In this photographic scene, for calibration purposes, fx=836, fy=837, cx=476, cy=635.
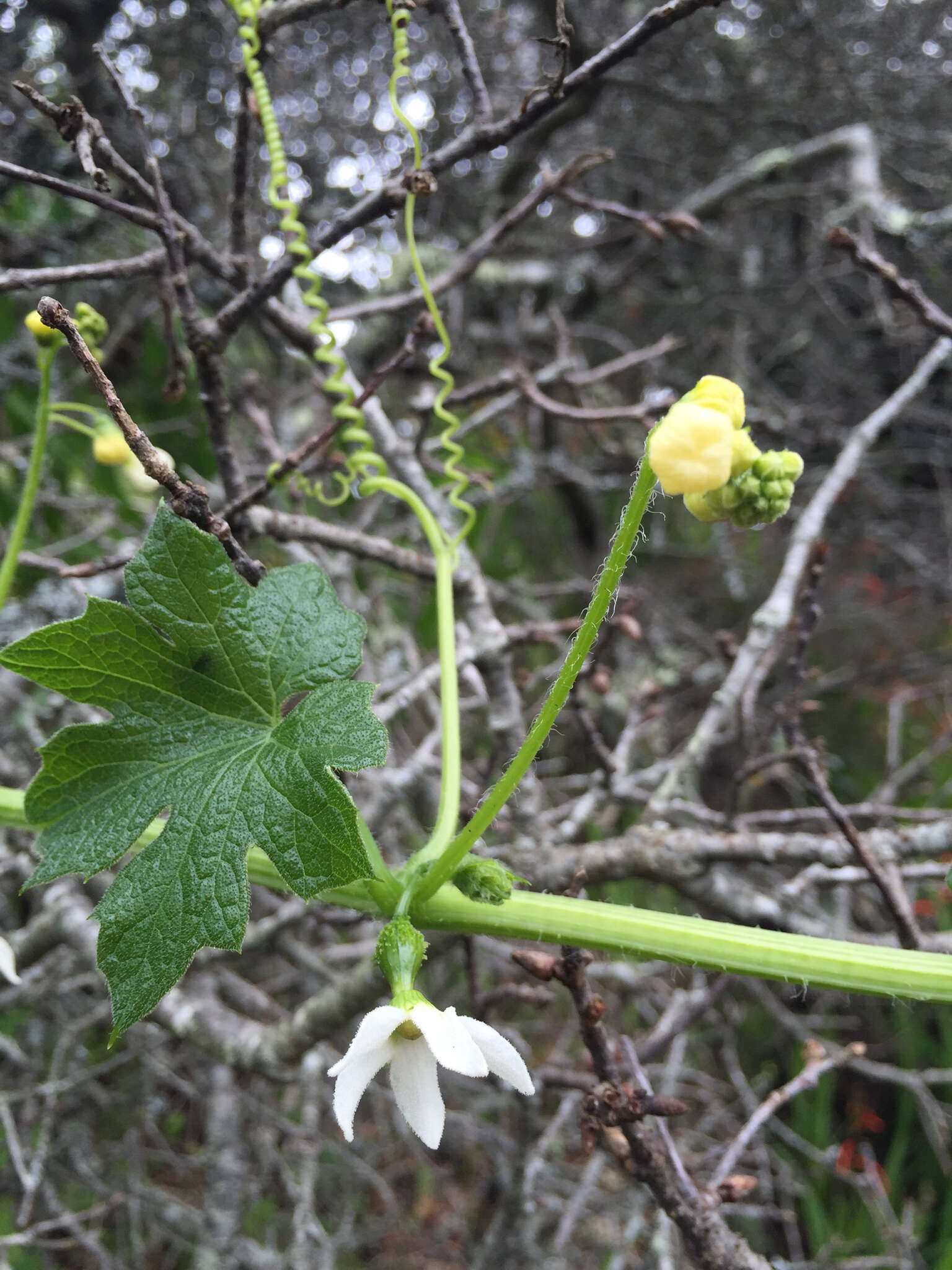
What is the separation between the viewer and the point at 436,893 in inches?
24.8

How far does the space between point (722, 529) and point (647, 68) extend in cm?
136

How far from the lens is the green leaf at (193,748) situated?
21.7 inches

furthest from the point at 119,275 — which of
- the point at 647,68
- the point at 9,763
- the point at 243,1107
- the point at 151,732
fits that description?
the point at 647,68

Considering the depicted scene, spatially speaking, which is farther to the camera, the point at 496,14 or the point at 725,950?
the point at 496,14

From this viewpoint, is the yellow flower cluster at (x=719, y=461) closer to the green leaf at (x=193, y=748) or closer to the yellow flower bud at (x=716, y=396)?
the yellow flower bud at (x=716, y=396)

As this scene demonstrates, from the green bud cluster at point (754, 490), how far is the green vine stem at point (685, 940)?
29 cm

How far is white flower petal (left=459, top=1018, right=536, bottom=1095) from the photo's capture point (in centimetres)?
49

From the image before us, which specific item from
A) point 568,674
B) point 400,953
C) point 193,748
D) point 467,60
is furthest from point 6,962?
point 467,60

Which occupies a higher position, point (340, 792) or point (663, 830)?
point (340, 792)

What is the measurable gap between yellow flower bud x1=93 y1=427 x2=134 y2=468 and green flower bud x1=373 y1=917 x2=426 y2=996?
65 centimetres

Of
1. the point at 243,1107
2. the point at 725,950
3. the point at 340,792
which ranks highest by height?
the point at 340,792

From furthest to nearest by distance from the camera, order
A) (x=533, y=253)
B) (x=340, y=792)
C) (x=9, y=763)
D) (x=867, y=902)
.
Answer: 1. (x=533, y=253)
2. (x=867, y=902)
3. (x=9, y=763)
4. (x=340, y=792)

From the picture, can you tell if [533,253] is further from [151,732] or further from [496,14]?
[151,732]

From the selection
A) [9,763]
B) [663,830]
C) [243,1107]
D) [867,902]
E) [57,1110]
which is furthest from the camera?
[867,902]
